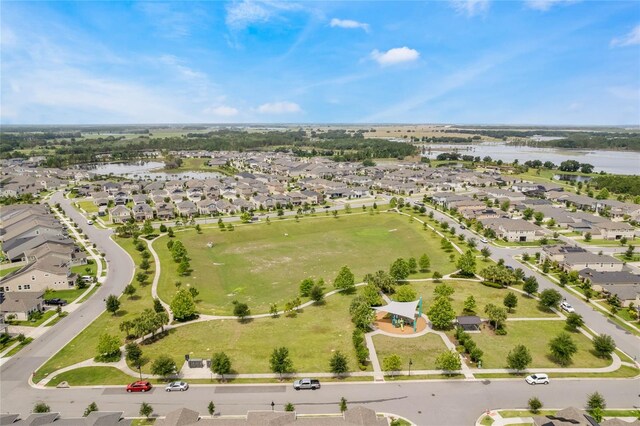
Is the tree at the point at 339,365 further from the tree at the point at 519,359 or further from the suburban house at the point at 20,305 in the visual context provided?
the suburban house at the point at 20,305

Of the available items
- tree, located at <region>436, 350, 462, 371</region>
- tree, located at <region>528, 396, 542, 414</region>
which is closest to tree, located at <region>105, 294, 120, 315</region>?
tree, located at <region>436, 350, 462, 371</region>

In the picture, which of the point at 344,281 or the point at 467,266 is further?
the point at 467,266

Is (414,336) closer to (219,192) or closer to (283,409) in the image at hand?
(283,409)

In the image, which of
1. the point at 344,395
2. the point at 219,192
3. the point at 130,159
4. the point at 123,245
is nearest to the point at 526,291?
the point at 344,395

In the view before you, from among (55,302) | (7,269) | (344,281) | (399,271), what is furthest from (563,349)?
(7,269)

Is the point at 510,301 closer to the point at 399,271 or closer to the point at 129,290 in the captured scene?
the point at 399,271

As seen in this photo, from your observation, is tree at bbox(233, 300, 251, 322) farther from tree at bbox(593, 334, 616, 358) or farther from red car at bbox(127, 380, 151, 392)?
tree at bbox(593, 334, 616, 358)
